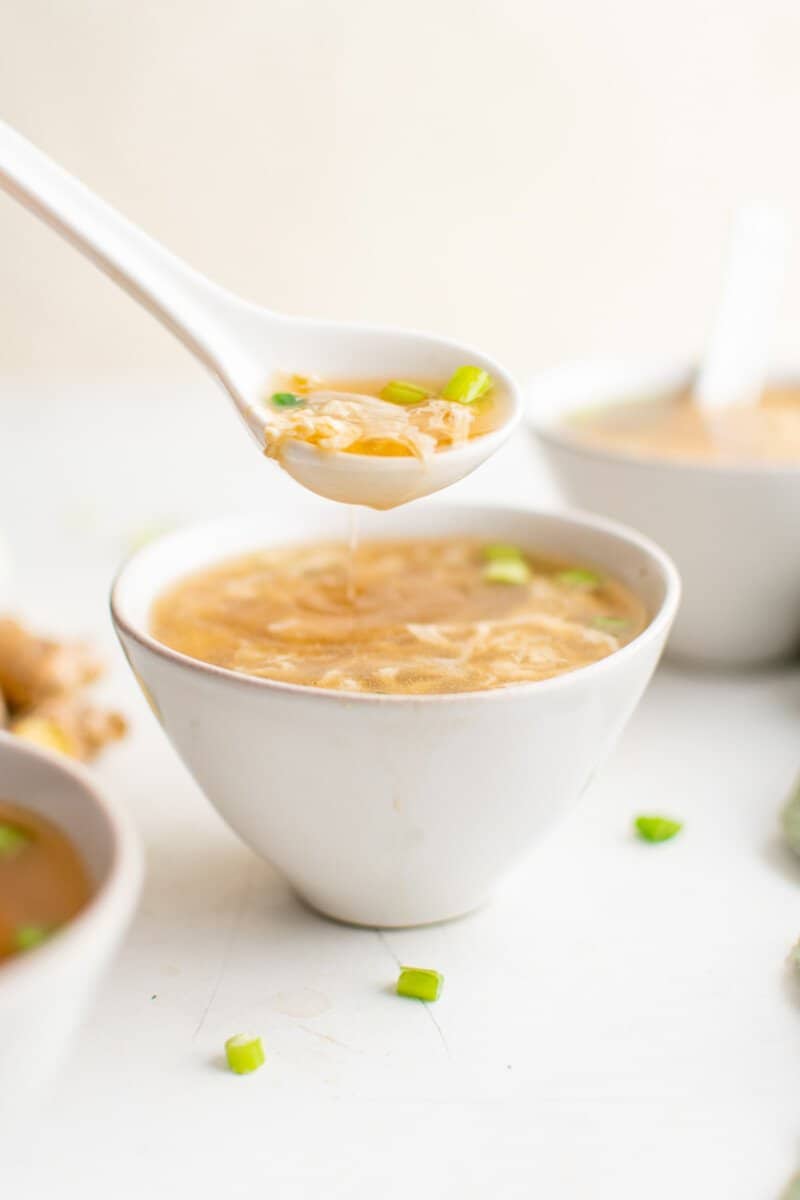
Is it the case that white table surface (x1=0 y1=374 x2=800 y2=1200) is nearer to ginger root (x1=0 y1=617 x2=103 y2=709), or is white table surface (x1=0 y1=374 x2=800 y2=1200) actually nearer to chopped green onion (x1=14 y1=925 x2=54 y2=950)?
ginger root (x1=0 y1=617 x2=103 y2=709)

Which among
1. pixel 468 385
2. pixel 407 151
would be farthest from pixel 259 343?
pixel 407 151

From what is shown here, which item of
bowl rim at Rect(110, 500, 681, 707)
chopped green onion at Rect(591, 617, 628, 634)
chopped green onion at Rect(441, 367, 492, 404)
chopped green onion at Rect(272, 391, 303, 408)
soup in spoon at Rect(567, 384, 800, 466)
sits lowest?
soup in spoon at Rect(567, 384, 800, 466)

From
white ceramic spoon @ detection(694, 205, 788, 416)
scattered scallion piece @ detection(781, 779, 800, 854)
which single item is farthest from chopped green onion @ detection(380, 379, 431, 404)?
white ceramic spoon @ detection(694, 205, 788, 416)

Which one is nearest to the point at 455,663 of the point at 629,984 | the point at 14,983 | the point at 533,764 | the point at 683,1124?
the point at 533,764

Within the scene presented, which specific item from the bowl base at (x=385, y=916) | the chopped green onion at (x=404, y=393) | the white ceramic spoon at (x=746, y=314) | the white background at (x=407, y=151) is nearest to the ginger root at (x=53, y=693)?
the bowl base at (x=385, y=916)

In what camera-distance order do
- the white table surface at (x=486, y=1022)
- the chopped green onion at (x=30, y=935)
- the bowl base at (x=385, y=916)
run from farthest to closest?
the bowl base at (x=385, y=916), the white table surface at (x=486, y=1022), the chopped green onion at (x=30, y=935)

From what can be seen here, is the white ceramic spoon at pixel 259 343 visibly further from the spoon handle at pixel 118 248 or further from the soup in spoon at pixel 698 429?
the soup in spoon at pixel 698 429
